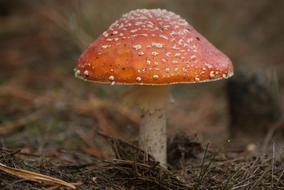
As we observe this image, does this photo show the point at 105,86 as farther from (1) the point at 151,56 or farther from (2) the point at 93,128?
(1) the point at 151,56

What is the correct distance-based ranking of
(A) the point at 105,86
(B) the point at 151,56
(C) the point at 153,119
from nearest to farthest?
(B) the point at 151,56 < (C) the point at 153,119 < (A) the point at 105,86

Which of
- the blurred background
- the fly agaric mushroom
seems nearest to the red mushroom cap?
the fly agaric mushroom

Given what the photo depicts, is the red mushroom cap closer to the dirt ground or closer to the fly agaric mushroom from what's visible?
the fly agaric mushroom

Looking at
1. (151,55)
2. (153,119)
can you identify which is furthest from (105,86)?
(151,55)

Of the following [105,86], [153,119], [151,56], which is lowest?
[105,86]

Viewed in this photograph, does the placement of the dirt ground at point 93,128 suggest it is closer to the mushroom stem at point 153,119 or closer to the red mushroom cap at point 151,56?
the mushroom stem at point 153,119

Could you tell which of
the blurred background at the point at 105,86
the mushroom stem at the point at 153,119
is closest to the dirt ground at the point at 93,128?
the blurred background at the point at 105,86

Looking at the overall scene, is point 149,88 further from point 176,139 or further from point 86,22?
point 86,22
